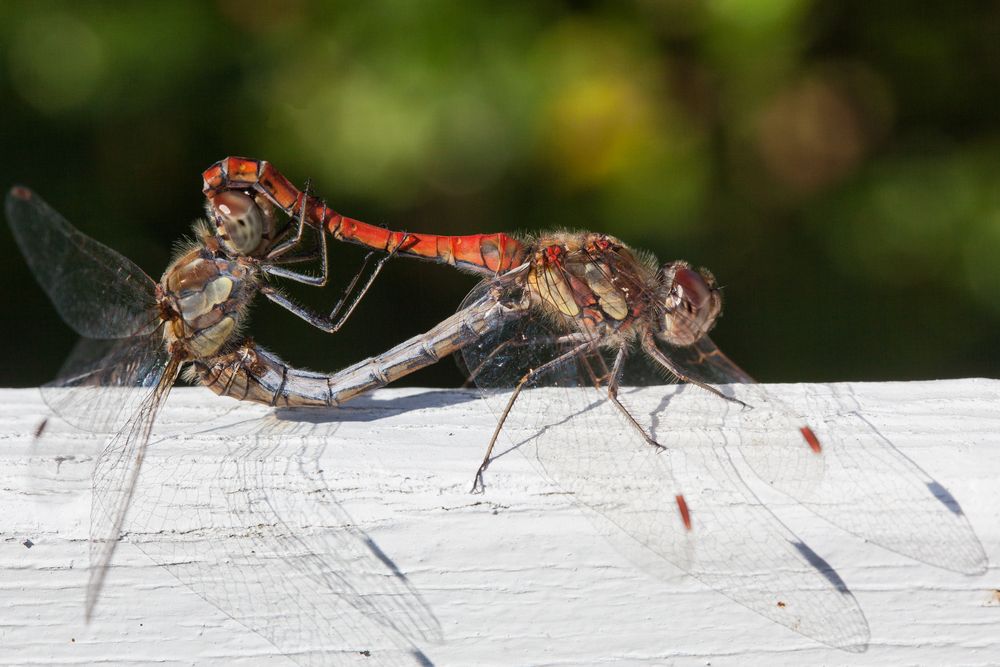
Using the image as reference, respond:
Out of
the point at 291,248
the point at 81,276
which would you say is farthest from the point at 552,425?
the point at 81,276

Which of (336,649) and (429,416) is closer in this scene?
(336,649)

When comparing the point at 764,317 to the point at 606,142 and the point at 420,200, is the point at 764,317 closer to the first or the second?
the point at 606,142

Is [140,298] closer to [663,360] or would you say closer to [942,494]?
[663,360]

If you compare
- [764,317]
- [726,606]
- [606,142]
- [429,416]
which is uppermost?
[606,142]

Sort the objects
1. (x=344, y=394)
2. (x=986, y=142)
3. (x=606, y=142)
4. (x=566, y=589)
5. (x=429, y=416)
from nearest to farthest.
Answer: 1. (x=566, y=589)
2. (x=429, y=416)
3. (x=344, y=394)
4. (x=606, y=142)
5. (x=986, y=142)

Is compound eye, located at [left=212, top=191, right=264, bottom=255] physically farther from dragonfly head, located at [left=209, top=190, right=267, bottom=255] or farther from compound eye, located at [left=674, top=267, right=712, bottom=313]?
compound eye, located at [left=674, top=267, right=712, bottom=313]

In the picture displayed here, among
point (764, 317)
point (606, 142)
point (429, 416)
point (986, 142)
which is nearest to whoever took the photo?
point (429, 416)

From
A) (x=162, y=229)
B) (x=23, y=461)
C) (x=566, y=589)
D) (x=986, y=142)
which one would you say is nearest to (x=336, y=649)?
(x=566, y=589)
